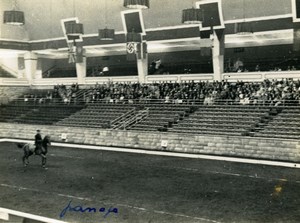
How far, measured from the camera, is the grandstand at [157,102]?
11761 mm

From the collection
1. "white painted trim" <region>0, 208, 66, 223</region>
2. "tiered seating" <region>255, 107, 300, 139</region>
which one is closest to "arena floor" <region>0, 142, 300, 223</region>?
"white painted trim" <region>0, 208, 66, 223</region>

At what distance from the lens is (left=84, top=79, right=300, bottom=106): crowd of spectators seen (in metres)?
21.1

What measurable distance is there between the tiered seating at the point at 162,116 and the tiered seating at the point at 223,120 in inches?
29.2

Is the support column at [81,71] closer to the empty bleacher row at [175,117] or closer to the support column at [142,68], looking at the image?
the empty bleacher row at [175,117]

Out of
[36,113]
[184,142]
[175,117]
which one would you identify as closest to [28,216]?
[184,142]

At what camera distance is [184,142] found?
1962 cm

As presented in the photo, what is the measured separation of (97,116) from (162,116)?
4.81m

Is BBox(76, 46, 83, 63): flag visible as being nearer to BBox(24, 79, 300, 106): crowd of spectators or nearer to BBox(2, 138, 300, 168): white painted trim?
BBox(24, 79, 300, 106): crowd of spectators

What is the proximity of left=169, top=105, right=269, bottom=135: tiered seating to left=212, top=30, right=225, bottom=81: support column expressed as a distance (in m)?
4.92

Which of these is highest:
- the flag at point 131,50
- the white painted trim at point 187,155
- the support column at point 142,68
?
the flag at point 131,50

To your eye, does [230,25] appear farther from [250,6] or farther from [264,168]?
[264,168]
